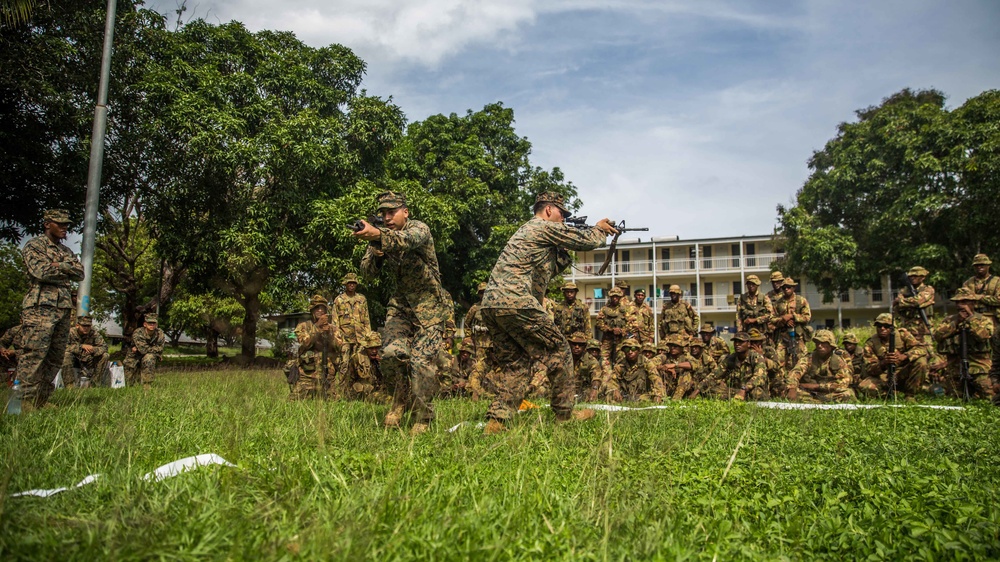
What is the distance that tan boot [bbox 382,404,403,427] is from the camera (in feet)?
17.1

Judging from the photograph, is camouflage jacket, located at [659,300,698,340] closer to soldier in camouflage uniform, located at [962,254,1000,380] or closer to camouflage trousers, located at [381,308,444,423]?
soldier in camouflage uniform, located at [962,254,1000,380]

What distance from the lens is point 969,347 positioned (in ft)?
30.7

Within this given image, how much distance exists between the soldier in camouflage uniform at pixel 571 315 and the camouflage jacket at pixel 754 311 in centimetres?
296

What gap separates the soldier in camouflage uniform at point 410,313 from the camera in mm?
5355

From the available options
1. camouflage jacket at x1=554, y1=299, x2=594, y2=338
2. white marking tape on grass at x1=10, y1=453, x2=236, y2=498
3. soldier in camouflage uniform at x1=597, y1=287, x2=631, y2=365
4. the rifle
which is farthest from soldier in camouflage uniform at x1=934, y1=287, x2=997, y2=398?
white marking tape on grass at x1=10, y1=453, x2=236, y2=498

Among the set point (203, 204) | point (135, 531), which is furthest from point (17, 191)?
point (135, 531)

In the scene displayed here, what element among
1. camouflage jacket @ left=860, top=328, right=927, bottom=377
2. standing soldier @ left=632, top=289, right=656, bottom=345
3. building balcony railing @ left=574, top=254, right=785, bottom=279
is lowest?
camouflage jacket @ left=860, top=328, right=927, bottom=377

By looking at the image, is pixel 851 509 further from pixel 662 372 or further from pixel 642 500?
pixel 662 372

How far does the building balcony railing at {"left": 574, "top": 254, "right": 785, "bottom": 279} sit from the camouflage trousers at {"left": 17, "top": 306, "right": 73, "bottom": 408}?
37560 millimetres

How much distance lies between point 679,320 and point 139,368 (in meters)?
12.0

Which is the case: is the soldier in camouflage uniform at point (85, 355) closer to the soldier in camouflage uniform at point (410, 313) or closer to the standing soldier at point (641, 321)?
the soldier in camouflage uniform at point (410, 313)

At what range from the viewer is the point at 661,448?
442 centimetres

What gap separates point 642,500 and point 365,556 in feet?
5.06

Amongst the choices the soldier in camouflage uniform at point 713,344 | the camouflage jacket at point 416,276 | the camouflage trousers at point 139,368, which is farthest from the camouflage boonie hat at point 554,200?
the camouflage trousers at point 139,368
